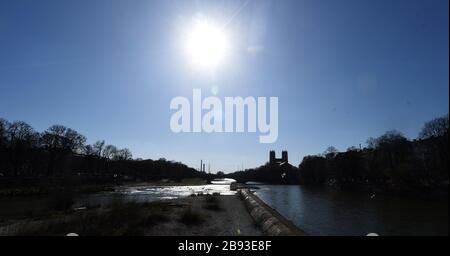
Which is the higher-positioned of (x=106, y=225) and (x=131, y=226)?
(x=106, y=225)

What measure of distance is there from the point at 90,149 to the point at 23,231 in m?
127

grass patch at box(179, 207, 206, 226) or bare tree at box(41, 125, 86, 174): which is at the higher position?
bare tree at box(41, 125, 86, 174)

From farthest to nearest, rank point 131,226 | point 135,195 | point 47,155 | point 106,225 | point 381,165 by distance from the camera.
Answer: point 47,155
point 381,165
point 135,195
point 131,226
point 106,225

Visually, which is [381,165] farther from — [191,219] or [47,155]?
[47,155]

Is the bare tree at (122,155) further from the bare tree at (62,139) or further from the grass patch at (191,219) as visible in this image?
the grass patch at (191,219)

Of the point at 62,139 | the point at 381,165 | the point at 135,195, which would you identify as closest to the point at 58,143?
the point at 62,139

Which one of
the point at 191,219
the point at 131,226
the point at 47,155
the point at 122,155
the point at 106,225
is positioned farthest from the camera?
the point at 122,155

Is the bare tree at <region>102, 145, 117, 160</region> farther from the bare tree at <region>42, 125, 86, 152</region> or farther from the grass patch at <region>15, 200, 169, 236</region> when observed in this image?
the grass patch at <region>15, 200, 169, 236</region>

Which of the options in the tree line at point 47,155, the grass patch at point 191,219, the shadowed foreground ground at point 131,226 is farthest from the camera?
the tree line at point 47,155

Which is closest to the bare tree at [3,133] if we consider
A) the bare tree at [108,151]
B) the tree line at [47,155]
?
the tree line at [47,155]

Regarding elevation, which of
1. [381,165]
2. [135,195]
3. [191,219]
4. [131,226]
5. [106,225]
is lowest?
[135,195]

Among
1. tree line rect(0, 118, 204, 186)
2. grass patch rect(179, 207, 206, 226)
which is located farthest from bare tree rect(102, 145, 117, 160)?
grass patch rect(179, 207, 206, 226)
